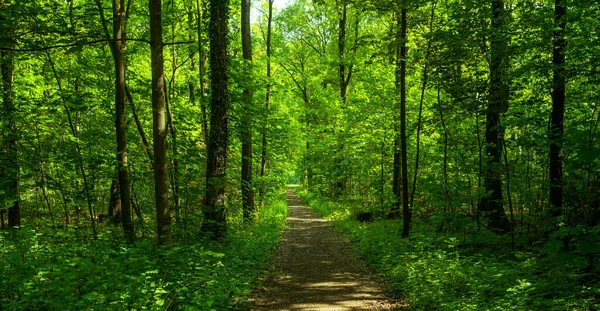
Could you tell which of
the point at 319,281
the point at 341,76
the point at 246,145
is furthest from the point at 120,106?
the point at 341,76

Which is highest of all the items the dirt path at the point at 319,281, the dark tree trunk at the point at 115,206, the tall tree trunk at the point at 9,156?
the tall tree trunk at the point at 9,156

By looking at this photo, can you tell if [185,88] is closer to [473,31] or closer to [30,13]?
[30,13]

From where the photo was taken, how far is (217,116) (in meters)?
8.89

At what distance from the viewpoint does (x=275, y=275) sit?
779cm

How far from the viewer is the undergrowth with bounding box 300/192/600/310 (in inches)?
179

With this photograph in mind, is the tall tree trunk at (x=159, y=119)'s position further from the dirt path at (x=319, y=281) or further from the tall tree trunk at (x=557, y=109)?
the tall tree trunk at (x=557, y=109)

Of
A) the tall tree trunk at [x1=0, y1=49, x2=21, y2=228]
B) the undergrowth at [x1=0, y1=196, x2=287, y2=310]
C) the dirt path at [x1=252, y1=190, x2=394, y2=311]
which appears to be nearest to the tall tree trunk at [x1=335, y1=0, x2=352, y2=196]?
the dirt path at [x1=252, y1=190, x2=394, y2=311]

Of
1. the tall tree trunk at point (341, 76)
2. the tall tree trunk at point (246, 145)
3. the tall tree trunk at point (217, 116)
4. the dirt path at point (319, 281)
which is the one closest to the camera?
the dirt path at point (319, 281)

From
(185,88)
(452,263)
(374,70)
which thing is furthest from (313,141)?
(452,263)

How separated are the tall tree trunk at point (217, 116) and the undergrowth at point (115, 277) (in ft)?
2.75

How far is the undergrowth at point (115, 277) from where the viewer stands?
4324mm

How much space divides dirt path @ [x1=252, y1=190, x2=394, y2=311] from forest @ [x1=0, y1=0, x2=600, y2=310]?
0.35m

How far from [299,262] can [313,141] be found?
57.6 feet

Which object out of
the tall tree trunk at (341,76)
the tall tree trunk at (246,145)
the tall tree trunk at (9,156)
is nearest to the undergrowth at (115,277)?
the tall tree trunk at (9,156)
